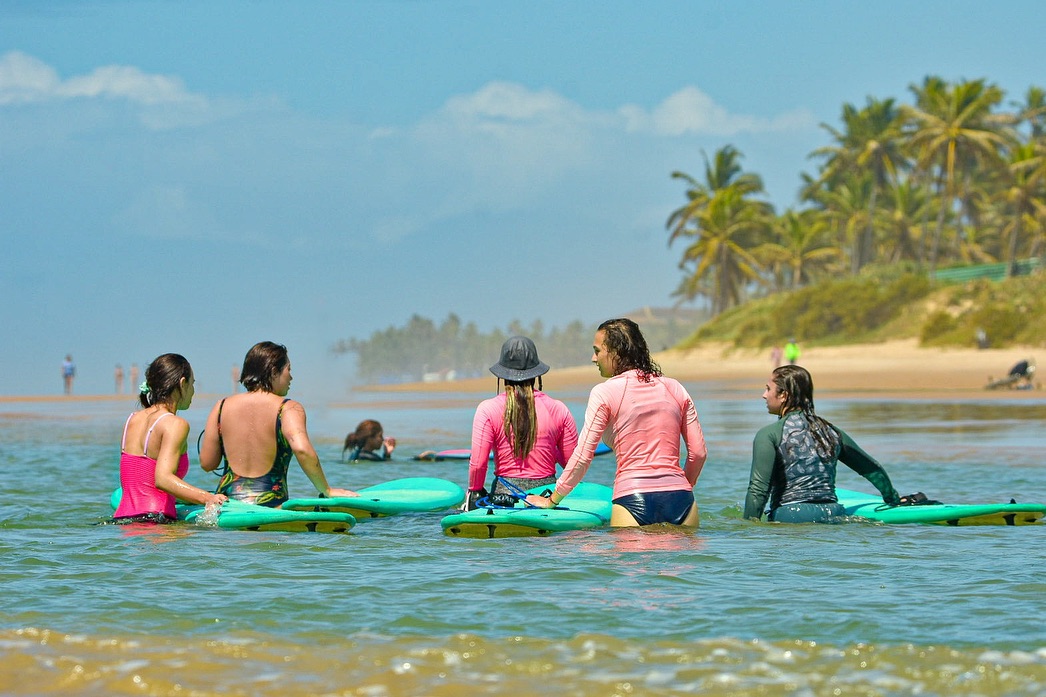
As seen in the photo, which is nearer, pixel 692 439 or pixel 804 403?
pixel 692 439

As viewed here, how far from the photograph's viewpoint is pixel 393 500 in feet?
31.2

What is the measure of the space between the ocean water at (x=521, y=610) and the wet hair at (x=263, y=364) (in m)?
1.04

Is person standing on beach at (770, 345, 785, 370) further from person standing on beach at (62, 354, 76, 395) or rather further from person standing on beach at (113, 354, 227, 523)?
person standing on beach at (113, 354, 227, 523)

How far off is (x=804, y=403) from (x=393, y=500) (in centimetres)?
357

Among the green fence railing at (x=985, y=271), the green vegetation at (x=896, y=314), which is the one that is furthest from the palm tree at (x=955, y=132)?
the green vegetation at (x=896, y=314)

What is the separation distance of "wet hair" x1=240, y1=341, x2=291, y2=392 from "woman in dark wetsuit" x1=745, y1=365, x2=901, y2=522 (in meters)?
3.17

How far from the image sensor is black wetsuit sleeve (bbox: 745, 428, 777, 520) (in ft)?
24.8

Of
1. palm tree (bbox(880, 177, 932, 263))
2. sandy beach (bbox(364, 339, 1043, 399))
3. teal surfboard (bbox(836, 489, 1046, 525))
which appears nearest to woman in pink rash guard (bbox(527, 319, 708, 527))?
teal surfboard (bbox(836, 489, 1046, 525))

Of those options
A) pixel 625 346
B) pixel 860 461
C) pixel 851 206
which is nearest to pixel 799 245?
pixel 851 206

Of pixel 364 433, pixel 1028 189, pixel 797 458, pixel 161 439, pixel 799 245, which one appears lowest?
pixel 364 433

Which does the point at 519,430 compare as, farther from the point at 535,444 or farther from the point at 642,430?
the point at 642,430

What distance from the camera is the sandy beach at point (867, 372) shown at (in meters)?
33.4

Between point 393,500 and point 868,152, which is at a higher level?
point 868,152

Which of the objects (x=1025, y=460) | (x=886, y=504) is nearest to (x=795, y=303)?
(x=1025, y=460)
